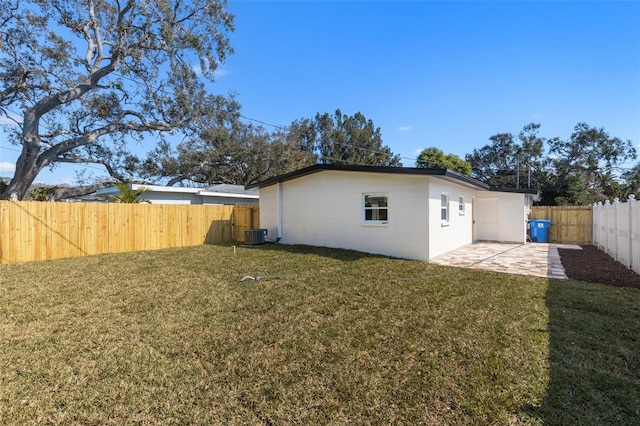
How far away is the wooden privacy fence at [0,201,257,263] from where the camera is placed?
8602 millimetres

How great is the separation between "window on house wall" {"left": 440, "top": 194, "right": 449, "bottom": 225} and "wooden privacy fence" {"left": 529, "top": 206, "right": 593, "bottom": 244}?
8024mm

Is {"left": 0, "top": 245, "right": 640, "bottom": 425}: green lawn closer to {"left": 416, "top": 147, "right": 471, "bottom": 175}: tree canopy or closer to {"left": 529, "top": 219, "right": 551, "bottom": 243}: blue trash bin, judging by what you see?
{"left": 529, "top": 219, "right": 551, "bottom": 243}: blue trash bin

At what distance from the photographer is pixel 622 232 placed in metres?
8.09

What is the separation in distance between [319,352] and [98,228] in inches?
402

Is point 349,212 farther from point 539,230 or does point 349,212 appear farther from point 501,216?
point 539,230

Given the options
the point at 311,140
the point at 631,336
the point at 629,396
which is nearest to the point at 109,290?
the point at 629,396

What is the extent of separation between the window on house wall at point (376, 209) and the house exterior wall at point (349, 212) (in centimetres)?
13

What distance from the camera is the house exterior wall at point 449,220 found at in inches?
352

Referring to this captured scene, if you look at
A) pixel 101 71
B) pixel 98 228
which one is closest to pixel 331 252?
pixel 98 228

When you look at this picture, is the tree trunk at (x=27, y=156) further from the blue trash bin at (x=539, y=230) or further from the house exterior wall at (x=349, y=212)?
the blue trash bin at (x=539, y=230)

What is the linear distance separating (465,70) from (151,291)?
45.5 ft

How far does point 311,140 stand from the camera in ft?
106

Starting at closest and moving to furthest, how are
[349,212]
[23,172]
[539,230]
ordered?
[349,212], [539,230], [23,172]

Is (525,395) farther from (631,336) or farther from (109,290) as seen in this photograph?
(109,290)
